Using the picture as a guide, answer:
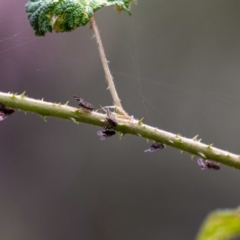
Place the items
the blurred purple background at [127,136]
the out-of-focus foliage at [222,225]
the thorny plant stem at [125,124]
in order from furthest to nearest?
the blurred purple background at [127,136] < the thorny plant stem at [125,124] < the out-of-focus foliage at [222,225]

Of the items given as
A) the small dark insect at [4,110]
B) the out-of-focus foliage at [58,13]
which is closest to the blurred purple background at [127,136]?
the out-of-focus foliage at [58,13]

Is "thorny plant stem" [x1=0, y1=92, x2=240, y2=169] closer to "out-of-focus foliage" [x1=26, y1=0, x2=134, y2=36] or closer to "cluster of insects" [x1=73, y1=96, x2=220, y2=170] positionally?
"cluster of insects" [x1=73, y1=96, x2=220, y2=170]

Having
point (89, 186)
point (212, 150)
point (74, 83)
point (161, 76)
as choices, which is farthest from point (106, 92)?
point (212, 150)

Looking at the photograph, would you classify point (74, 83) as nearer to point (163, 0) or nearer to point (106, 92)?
point (106, 92)

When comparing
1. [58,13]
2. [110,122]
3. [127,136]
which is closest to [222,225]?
[110,122]

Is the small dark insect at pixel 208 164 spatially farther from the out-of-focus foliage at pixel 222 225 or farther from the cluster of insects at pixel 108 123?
the out-of-focus foliage at pixel 222 225

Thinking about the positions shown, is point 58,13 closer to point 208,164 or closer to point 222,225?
point 208,164
